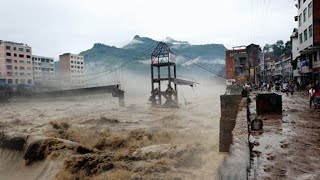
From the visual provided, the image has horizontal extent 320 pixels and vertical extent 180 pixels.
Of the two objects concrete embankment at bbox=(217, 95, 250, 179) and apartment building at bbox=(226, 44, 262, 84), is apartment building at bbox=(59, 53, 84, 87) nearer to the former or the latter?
apartment building at bbox=(226, 44, 262, 84)

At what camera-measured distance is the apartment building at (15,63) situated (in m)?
83.4

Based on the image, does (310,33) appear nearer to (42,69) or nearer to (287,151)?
(287,151)

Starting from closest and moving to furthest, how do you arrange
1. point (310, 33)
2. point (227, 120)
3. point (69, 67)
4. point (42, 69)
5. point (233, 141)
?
point (233, 141) → point (227, 120) → point (310, 33) → point (42, 69) → point (69, 67)

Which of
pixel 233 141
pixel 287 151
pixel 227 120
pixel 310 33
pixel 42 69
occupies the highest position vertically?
pixel 42 69

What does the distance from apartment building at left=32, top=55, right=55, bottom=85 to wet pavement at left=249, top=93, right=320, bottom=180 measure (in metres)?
93.1

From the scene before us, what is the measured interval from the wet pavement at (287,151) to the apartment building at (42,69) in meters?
93.1

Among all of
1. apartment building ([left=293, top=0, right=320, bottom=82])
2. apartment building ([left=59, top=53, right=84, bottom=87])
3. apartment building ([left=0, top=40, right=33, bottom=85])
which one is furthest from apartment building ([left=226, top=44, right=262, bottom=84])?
apartment building ([left=0, top=40, right=33, bottom=85])

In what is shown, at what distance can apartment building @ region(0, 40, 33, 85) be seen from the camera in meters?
83.4

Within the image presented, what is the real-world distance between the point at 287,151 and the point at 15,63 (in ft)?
302

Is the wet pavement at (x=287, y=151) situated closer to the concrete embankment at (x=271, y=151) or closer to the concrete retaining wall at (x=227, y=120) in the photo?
the concrete embankment at (x=271, y=151)

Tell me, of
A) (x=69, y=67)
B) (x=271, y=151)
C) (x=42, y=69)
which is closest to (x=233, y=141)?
(x=271, y=151)

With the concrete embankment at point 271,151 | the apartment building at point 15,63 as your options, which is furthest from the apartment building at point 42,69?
the concrete embankment at point 271,151

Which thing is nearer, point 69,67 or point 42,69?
point 42,69

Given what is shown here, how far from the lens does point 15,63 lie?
8588cm
